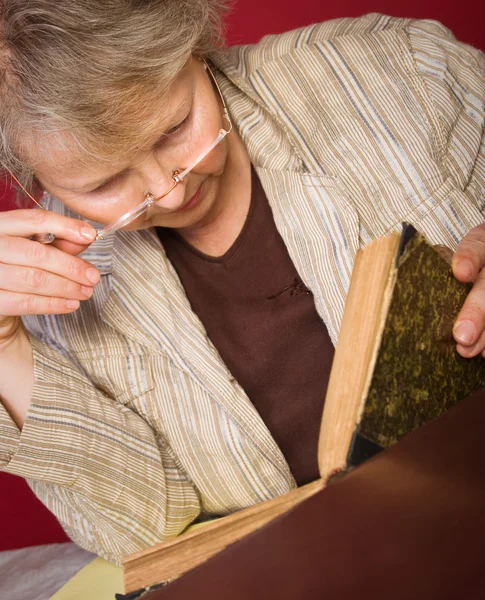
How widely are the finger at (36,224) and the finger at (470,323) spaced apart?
66cm

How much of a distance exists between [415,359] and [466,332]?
3.7 inches

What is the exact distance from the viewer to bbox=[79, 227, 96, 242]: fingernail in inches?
40.9

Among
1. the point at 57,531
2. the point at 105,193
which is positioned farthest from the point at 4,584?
the point at 105,193

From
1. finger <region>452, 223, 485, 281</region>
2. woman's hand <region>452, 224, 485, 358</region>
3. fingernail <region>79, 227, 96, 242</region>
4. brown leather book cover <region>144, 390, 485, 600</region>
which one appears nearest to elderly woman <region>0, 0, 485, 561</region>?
fingernail <region>79, 227, 96, 242</region>

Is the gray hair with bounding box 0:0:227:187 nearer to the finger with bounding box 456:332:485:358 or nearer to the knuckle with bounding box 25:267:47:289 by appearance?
the knuckle with bounding box 25:267:47:289

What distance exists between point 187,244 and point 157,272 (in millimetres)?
88

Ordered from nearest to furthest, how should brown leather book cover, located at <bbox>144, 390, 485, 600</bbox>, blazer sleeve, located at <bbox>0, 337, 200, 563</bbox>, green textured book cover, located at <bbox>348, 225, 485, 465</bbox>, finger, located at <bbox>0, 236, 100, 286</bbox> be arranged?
1. brown leather book cover, located at <bbox>144, 390, 485, 600</bbox>
2. green textured book cover, located at <bbox>348, 225, 485, 465</bbox>
3. finger, located at <bbox>0, 236, 100, 286</bbox>
4. blazer sleeve, located at <bbox>0, 337, 200, 563</bbox>

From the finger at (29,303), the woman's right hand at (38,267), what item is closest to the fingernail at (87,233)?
the woman's right hand at (38,267)

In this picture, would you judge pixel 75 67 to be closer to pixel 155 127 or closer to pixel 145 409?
pixel 155 127

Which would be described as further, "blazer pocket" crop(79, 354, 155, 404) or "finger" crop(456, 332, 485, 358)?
"blazer pocket" crop(79, 354, 155, 404)

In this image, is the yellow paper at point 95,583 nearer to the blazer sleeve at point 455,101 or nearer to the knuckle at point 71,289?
the knuckle at point 71,289

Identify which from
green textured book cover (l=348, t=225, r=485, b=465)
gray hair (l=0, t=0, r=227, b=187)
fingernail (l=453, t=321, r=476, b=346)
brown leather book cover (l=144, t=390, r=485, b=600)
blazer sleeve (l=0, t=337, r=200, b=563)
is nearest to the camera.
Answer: brown leather book cover (l=144, t=390, r=485, b=600)

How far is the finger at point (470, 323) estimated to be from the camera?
0.56 meters

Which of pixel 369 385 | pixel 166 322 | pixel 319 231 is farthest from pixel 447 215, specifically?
pixel 369 385
